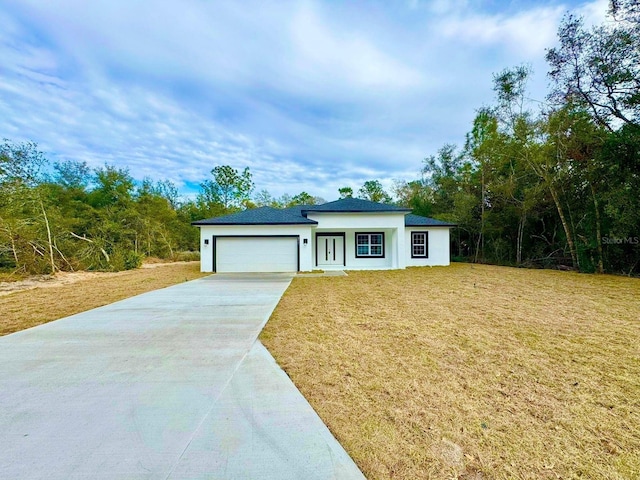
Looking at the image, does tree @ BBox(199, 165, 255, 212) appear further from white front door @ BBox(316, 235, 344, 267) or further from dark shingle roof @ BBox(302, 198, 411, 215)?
dark shingle roof @ BBox(302, 198, 411, 215)

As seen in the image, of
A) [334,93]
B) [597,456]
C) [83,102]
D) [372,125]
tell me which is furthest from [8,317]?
[372,125]

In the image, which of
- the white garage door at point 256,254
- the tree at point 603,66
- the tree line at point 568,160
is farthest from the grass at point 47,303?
the tree at point 603,66

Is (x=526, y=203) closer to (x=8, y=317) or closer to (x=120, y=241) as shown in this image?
(x=8, y=317)

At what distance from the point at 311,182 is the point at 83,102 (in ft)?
74.2

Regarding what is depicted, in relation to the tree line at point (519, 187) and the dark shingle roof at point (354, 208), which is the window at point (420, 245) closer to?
the dark shingle roof at point (354, 208)

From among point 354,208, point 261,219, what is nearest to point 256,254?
point 261,219

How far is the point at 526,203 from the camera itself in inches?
614

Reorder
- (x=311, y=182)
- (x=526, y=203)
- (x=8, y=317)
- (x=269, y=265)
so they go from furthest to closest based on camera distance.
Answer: (x=311, y=182) < (x=526, y=203) < (x=269, y=265) < (x=8, y=317)

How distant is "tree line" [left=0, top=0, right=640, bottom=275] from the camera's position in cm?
1095

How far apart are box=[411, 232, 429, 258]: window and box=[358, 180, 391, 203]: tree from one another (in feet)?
59.8

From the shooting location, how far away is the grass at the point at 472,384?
6.34ft

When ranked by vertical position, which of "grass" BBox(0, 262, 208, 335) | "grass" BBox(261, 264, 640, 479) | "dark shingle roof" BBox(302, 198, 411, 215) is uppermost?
"dark shingle roof" BBox(302, 198, 411, 215)

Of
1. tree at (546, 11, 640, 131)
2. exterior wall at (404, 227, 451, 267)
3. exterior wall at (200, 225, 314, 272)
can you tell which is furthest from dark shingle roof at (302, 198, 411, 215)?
tree at (546, 11, 640, 131)

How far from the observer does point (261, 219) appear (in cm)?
1411
